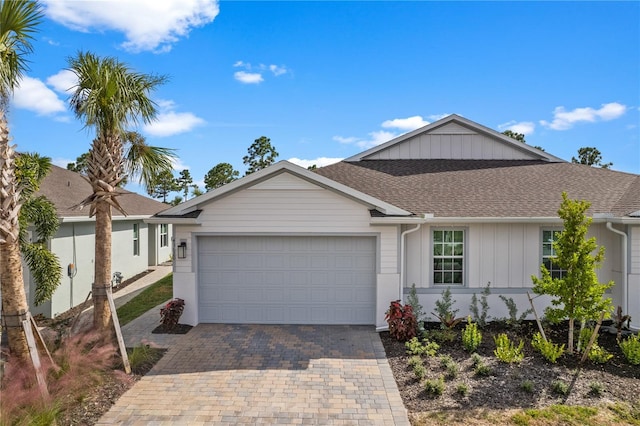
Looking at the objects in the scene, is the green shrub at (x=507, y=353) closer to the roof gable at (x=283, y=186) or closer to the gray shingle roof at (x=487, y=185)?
the gray shingle roof at (x=487, y=185)

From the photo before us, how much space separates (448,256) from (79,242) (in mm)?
11901

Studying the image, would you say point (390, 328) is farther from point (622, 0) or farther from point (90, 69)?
point (622, 0)

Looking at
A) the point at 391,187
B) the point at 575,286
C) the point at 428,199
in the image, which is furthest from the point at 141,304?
the point at 575,286

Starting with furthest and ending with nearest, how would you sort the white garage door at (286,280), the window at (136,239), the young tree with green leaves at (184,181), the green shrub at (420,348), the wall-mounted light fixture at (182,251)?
1. the young tree with green leaves at (184,181)
2. the window at (136,239)
3. the white garage door at (286,280)
4. the wall-mounted light fixture at (182,251)
5. the green shrub at (420,348)

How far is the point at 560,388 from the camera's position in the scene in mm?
5676

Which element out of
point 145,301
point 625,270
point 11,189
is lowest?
point 145,301

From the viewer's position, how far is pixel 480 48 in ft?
39.1

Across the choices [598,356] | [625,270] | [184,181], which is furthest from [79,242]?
[184,181]

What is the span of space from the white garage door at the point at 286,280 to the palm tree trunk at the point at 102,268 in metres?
2.53

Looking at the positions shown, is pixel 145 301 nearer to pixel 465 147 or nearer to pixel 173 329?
pixel 173 329

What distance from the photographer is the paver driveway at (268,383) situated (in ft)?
16.7

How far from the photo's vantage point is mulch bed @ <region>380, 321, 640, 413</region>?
5477 mm

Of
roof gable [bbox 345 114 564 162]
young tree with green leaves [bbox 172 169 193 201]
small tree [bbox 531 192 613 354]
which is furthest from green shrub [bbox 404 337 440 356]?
young tree with green leaves [bbox 172 169 193 201]

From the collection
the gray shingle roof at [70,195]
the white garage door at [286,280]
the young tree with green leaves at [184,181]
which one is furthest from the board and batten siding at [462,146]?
the young tree with green leaves at [184,181]
